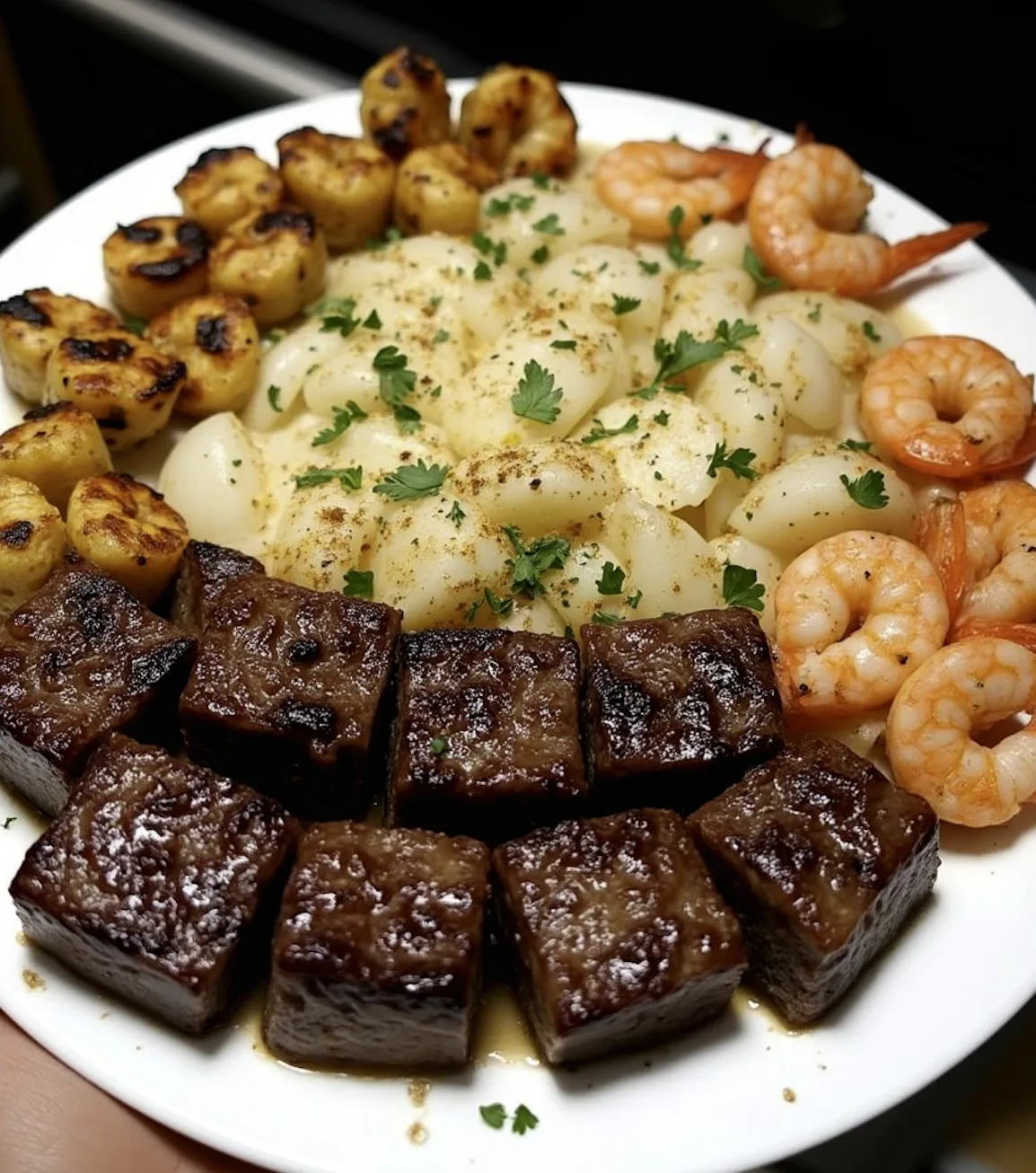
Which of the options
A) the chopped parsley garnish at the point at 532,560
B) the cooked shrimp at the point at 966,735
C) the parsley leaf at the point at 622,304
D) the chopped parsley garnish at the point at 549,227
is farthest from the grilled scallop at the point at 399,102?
the cooked shrimp at the point at 966,735

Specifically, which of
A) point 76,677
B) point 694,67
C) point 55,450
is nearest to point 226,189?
point 55,450

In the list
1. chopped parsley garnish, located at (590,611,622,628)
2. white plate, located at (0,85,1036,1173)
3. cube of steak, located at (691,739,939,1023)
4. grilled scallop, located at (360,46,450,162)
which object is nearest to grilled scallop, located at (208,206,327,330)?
grilled scallop, located at (360,46,450,162)

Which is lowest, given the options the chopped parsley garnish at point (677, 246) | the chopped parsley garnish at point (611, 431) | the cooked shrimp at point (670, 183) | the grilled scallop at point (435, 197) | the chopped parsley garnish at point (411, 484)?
the chopped parsley garnish at point (611, 431)

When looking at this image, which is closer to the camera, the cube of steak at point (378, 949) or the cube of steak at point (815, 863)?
the cube of steak at point (378, 949)

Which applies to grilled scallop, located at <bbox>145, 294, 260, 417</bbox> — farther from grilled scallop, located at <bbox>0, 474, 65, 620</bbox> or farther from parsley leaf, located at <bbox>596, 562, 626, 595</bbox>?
parsley leaf, located at <bbox>596, 562, 626, 595</bbox>

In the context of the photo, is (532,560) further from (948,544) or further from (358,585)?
(948,544)

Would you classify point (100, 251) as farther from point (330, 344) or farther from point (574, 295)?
point (574, 295)

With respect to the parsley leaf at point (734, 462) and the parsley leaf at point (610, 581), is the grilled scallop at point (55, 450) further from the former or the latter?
the parsley leaf at point (734, 462)
